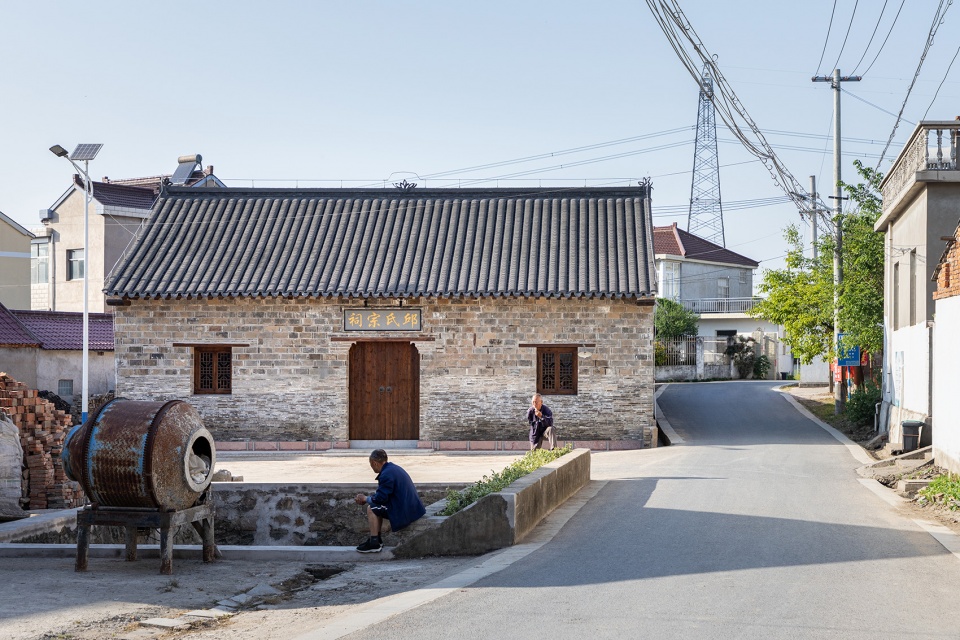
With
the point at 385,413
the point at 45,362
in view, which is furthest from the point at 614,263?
the point at 45,362

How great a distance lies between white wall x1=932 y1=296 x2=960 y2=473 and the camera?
1522 centimetres

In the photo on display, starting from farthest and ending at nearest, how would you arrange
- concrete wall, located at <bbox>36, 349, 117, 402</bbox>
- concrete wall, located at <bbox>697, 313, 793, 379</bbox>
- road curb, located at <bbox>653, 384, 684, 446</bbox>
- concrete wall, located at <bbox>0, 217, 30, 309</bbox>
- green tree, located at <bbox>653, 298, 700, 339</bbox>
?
concrete wall, located at <bbox>697, 313, 793, 379</bbox>
green tree, located at <bbox>653, 298, 700, 339</bbox>
concrete wall, located at <bbox>0, 217, 30, 309</bbox>
concrete wall, located at <bbox>36, 349, 117, 402</bbox>
road curb, located at <bbox>653, 384, 684, 446</bbox>

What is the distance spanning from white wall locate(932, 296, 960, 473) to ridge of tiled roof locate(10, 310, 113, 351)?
24148mm

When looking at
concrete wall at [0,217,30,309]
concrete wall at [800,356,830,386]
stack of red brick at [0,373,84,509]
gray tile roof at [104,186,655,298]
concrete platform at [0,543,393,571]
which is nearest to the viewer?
concrete platform at [0,543,393,571]

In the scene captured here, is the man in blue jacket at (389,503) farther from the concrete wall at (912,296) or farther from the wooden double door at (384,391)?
the wooden double door at (384,391)

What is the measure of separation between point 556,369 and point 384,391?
432 centimetres

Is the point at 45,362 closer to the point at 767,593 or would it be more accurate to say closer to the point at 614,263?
the point at 614,263

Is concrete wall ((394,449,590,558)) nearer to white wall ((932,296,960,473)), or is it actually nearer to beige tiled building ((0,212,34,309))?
white wall ((932,296,960,473))

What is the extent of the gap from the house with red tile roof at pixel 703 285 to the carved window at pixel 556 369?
30.7 m

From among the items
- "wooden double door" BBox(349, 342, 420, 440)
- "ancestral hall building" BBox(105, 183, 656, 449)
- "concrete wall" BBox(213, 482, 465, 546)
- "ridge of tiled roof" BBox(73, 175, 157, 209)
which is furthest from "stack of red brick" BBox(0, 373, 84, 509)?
"ridge of tiled roof" BBox(73, 175, 157, 209)

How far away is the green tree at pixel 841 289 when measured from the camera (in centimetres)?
2720

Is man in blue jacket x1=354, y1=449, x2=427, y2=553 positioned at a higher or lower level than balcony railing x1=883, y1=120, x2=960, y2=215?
lower

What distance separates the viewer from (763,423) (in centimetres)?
2823

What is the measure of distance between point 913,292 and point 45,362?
2396 cm
